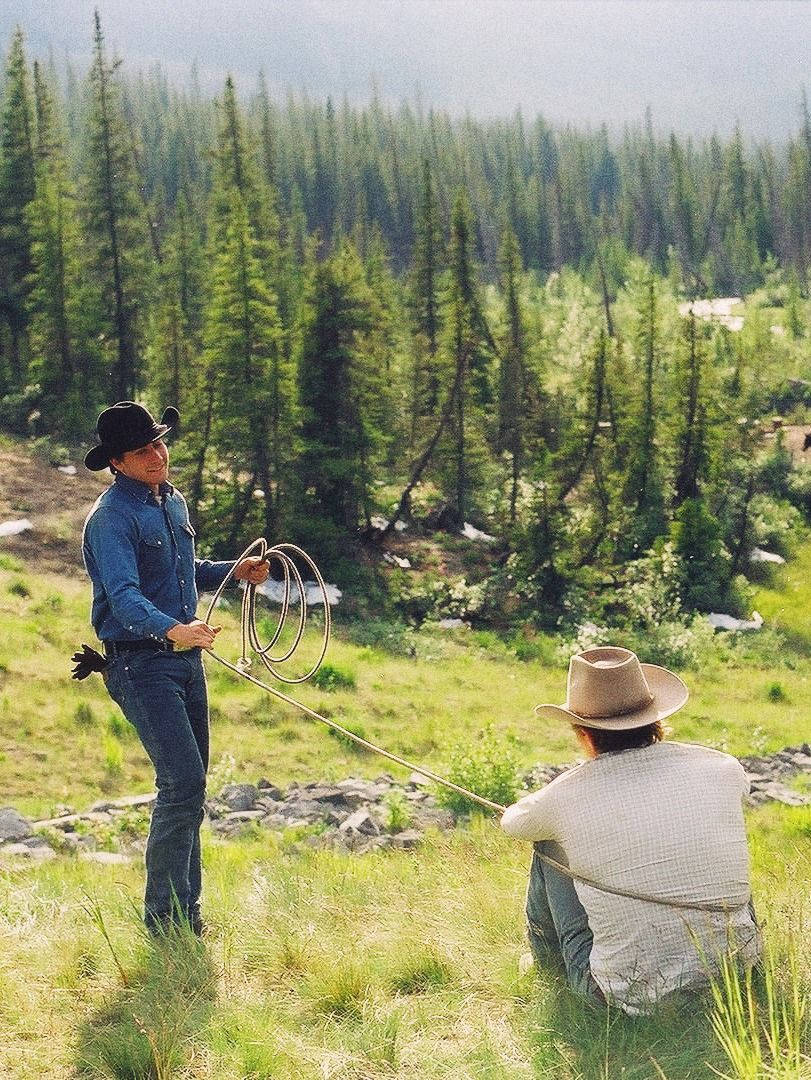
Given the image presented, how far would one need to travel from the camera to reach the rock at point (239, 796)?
12.2m

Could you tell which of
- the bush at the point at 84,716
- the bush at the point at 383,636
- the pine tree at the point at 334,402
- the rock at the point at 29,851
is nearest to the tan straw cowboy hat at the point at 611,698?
the rock at the point at 29,851

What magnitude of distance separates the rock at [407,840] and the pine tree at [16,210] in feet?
113

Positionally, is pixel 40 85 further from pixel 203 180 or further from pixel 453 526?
pixel 203 180

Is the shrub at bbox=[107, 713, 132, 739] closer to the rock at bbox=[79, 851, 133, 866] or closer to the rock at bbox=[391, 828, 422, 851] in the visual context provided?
the rock at bbox=[79, 851, 133, 866]

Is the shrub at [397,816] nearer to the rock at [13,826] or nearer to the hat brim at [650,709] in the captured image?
the rock at [13,826]

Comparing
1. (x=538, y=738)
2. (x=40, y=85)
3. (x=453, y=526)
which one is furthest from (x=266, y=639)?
(x=40, y=85)

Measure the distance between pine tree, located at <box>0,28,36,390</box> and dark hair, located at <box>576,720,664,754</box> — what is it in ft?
132

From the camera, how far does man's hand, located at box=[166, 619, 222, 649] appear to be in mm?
4812

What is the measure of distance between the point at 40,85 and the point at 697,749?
51248 millimetres

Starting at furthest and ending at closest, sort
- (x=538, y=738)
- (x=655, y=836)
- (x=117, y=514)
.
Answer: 1. (x=538, y=738)
2. (x=117, y=514)
3. (x=655, y=836)

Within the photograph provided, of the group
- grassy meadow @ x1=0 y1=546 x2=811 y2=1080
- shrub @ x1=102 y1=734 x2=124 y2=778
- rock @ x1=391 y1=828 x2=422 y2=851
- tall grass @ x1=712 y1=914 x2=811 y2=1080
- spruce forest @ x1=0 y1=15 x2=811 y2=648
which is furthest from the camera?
spruce forest @ x1=0 y1=15 x2=811 y2=648

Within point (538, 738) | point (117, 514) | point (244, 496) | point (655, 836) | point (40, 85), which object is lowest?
point (538, 738)

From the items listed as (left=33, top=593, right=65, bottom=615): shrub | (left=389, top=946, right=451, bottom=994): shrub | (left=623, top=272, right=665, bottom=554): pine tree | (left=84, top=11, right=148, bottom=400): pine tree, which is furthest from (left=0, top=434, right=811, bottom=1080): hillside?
(left=84, top=11, right=148, bottom=400): pine tree

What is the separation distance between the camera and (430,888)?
19.5ft
